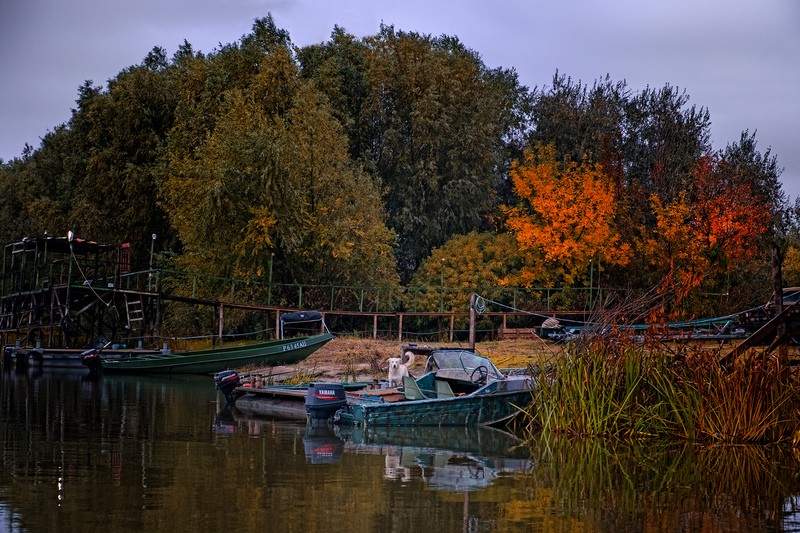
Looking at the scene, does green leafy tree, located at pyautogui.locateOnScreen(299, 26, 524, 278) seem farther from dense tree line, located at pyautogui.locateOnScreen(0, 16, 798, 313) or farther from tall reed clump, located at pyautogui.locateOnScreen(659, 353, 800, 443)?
tall reed clump, located at pyautogui.locateOnScreen(659, 353, 800, 443)

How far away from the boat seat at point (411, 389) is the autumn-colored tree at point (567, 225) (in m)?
25.3

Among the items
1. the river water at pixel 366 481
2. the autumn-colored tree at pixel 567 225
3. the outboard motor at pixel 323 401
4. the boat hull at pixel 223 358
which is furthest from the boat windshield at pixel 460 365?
the autumn-colored tree at pixel 567 225

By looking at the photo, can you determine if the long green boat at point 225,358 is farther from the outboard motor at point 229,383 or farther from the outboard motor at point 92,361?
the outboard motor at point 229,383

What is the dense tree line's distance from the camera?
47.8 meters

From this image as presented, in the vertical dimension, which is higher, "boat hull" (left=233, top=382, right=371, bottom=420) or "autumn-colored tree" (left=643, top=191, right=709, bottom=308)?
"autumn-colored tree" (left=643, top=191, right=709, bottom=308)

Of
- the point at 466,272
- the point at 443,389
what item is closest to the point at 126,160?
the point at 466,272

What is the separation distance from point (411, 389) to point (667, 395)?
22.1 ft

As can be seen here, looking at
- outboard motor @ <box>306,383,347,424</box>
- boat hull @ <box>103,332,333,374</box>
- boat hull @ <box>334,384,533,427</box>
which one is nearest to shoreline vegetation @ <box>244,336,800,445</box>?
boat hull @ <box>334,384,533,427</box>

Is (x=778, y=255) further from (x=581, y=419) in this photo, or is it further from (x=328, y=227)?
(x=328, y=227)

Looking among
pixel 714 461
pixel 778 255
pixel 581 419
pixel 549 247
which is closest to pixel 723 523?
pixel 714 461

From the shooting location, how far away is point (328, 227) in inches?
1917

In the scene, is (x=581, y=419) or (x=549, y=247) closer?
(x=581, y=419)

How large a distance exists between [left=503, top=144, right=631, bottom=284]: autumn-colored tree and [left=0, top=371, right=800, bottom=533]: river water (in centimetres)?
2661

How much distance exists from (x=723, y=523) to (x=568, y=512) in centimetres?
192
